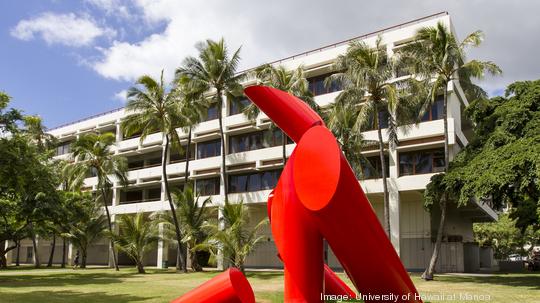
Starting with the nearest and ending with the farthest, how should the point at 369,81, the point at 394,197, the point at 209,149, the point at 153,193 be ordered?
the point at 369,81 → the point at 394,197 → the point at 209,149 → the point at 153,193

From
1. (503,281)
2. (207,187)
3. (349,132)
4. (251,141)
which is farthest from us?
(207,187)

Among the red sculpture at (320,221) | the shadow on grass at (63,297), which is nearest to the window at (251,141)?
the shadow on grass at (63,297)

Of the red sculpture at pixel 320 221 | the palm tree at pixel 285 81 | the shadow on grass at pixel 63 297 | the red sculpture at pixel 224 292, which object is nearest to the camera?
the red sculpture at pixel 320 221

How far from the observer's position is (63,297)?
1600cm

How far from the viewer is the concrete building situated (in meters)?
28.4

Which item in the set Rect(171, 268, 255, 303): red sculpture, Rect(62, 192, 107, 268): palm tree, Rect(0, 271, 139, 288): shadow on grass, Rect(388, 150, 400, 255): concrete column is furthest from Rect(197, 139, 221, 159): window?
Rect(171, 268, 255, 303): red sculpture

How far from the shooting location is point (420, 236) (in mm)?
30750

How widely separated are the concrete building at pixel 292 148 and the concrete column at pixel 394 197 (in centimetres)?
6

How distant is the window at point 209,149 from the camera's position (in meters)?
38.9

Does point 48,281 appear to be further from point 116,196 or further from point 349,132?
point 116,196

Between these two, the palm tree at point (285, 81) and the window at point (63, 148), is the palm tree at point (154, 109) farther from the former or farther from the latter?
the window at point (63, 148)

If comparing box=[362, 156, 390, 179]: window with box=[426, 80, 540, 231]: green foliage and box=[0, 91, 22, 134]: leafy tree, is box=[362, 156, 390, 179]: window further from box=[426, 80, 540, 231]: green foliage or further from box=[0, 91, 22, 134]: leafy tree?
box=[0, 91, 22, 134]: leafy tree

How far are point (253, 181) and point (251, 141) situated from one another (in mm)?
3040

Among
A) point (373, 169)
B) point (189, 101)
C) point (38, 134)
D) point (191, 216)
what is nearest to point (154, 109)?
point (189, 101)
